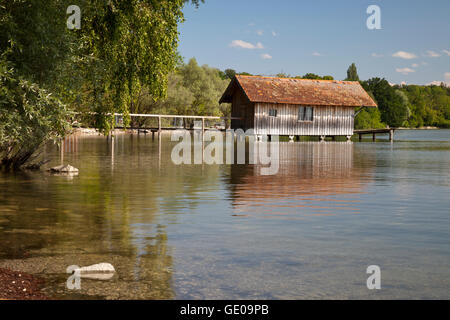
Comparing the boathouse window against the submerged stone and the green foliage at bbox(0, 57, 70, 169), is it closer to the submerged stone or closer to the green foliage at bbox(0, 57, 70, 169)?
the green foliage at bbox(0, 57, 70, 169)

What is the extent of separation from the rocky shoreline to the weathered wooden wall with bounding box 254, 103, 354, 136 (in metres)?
55.3

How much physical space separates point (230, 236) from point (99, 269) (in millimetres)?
3408

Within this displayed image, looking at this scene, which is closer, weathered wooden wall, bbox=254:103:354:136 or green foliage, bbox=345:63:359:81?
weathered wooden wall, bbox=254:103:354:136

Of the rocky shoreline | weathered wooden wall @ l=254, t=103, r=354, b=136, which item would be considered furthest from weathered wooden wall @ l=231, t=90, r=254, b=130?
the rocky shoreline

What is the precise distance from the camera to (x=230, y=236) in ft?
35.6

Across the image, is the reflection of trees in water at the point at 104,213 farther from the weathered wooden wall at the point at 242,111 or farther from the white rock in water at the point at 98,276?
the weathered wooden wall at the point at 242,111

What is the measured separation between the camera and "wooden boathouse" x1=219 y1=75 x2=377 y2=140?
62781 millimetres

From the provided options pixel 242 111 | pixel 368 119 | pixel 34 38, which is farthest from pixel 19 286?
pixel 368 119

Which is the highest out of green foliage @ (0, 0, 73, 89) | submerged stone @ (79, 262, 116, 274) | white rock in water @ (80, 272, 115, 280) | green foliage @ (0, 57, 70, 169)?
green foliage @ (0, 0, 73, 89)

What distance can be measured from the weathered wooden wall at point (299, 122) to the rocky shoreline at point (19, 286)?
182 ft

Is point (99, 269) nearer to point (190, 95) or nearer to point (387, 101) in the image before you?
point (190, 95)

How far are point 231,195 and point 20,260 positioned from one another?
921 centimetres

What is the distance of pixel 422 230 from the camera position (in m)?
11.8
